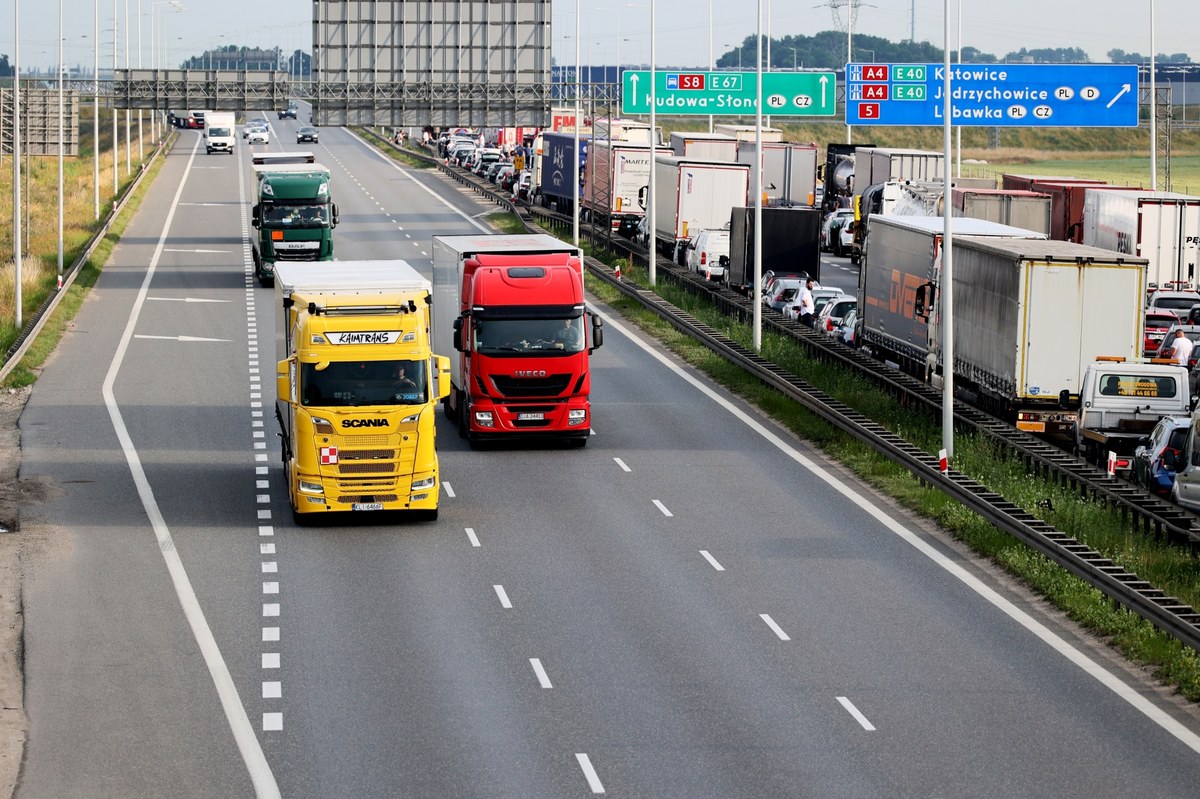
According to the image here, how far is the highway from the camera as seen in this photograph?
17094 mm

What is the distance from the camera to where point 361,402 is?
2695cm

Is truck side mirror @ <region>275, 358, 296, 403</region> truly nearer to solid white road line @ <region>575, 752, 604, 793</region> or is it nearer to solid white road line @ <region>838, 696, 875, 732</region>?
solid white road line @ <region>838, 696, 875, 732</region>

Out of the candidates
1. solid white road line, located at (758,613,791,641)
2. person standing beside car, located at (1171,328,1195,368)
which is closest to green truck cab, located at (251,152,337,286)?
person standing beside car, located at (1171,328,1195,368)

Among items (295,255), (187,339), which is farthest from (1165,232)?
(295,255)

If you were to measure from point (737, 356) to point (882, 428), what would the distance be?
365 inches

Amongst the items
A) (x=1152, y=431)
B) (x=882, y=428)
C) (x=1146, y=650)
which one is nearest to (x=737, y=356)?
(x=882, y=428)

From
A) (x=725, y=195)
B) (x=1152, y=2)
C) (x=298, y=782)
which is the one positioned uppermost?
(x=1152, y=2)

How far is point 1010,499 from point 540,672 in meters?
10.4

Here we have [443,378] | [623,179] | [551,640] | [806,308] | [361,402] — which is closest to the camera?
[551,640]

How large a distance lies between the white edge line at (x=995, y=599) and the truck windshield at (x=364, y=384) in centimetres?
662

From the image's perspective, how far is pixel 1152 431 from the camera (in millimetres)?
30250

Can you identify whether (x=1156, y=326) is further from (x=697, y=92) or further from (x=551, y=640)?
(x=551, y=640)

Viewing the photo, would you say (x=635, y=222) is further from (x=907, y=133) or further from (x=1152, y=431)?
(x=907, y=133)

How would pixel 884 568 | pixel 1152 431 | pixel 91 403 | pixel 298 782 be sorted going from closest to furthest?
pixel 298 782 → pixel 884 568 → pixel 1152 431 → pixel 91 403
